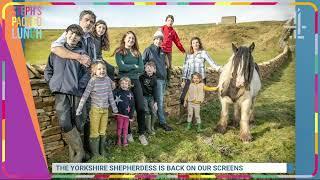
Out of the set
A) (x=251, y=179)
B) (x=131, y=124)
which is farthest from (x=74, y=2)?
(x=251, y=179)

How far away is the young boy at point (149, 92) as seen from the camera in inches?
230

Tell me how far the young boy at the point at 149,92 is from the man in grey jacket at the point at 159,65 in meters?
0.05

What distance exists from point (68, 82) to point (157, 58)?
1.06m

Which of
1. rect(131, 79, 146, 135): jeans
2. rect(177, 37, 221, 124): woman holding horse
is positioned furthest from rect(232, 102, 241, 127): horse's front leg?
rect(131, 79, 146, 135): jeans

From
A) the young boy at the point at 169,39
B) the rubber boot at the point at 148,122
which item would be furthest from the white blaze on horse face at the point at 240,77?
the rubber boot at the point at 148,122

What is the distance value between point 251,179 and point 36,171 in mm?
2414

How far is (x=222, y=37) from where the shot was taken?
19.0 ft

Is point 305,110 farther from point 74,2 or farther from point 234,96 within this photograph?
point 74,2

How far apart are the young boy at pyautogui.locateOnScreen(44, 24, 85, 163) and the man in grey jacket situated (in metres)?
0.78

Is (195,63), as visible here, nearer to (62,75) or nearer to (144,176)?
(144,176)

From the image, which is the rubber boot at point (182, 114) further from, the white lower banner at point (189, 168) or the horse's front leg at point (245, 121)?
the horse's front leg at point (245, 121)

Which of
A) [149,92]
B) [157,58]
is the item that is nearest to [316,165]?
[149,92]

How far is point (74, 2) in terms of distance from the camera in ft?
18.1

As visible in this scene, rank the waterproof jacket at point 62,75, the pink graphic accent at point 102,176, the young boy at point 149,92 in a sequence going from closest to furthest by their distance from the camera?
the waterproof jacket at point 62,75, the pink graphic accent at point 102,176, the young boy at point 149,92
